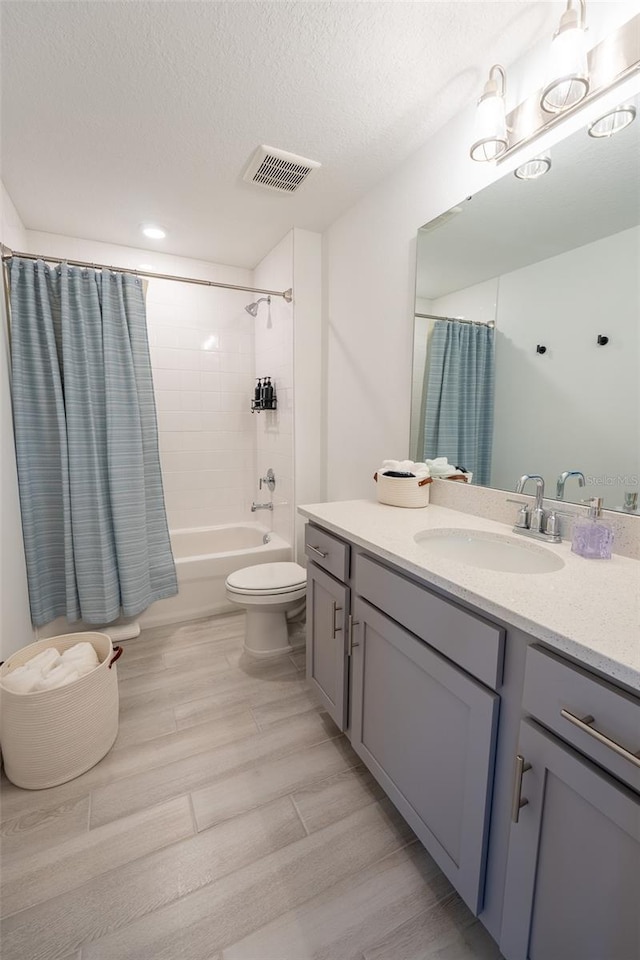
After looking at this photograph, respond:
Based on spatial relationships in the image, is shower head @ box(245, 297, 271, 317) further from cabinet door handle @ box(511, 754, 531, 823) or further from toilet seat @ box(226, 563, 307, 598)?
cabinet door handle @ box(511, 754, 531, 823)

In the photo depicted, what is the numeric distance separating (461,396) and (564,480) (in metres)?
0.52

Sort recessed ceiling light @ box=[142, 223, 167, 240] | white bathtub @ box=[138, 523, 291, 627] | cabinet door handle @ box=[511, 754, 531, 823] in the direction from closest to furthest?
cabinet door handle @ box=[511, 754, 531, 823], recessed ceiling light @ box=[142, 223, 167, 240], white bathtub @ box=[138, 523, 291, 627]

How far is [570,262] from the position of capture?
1.17 meters

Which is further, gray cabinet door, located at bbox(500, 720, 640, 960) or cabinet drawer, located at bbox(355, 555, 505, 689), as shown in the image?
cabinet drawer, located at bbox(355, 555, 505, 689)

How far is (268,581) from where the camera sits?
6.82 ft

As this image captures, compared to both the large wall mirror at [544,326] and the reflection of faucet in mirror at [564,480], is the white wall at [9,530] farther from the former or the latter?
the reflection of faucet in mirror at [564,480]

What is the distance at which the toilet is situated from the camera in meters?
2.01

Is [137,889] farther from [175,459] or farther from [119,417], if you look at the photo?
[175,459]

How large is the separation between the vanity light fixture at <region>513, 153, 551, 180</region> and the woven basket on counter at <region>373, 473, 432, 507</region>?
105 centimetres

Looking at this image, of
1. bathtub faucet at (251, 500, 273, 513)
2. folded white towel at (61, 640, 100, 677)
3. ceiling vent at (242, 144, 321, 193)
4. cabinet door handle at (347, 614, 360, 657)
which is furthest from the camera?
bathtub faucet at (251, 500, 273, 513)

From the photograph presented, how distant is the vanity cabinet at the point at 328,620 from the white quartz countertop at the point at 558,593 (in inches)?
5.8

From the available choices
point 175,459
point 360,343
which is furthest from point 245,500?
point 360,343

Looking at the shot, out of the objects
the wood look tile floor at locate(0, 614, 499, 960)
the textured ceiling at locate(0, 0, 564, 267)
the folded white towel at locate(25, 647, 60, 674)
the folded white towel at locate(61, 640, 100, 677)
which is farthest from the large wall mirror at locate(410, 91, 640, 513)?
the folded white towel at locate(25, 647, 60, 674)

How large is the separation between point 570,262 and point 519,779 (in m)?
1.33
